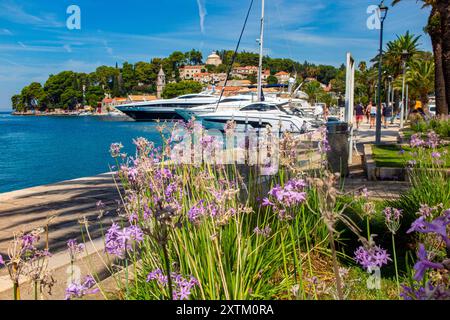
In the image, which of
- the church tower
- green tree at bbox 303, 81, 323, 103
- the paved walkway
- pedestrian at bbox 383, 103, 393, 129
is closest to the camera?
the paved walkway

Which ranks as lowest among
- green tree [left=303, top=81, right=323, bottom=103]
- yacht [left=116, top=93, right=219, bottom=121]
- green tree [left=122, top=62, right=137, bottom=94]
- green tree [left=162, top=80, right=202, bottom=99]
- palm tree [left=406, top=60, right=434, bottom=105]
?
yacht [left=116, top=93, right=219, bottom=121]

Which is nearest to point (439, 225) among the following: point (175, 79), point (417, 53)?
point (417, 53)

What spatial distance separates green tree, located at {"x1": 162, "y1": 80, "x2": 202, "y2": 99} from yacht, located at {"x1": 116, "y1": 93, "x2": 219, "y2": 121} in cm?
5041

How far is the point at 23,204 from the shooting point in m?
5.28

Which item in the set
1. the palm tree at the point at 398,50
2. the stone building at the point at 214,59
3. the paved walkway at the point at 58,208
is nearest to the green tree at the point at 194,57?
the stone building at the point at 214,59

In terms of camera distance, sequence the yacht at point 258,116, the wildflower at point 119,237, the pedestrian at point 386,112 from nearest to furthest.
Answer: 1. the wildflower at point 119,237
2. the yacht at point 258,116
3. the pedestrian at point 386,112

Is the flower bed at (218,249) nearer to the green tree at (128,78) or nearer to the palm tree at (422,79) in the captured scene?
the palm tree at (422,79)

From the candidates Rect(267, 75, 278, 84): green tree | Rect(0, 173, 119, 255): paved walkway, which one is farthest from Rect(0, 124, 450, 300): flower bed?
Rect(267, 75, 278, 84): green tree

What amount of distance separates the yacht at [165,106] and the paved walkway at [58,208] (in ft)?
136

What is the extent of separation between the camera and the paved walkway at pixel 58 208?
3992mm

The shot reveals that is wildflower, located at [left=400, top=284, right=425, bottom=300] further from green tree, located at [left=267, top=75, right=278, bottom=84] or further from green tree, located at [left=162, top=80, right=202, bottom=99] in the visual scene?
green tree, located at [left=162, top=80, right=202, bottom=99]

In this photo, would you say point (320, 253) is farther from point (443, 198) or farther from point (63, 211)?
point (63, 211)

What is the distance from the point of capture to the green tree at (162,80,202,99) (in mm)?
122094

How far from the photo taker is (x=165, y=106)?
61.8 metres
